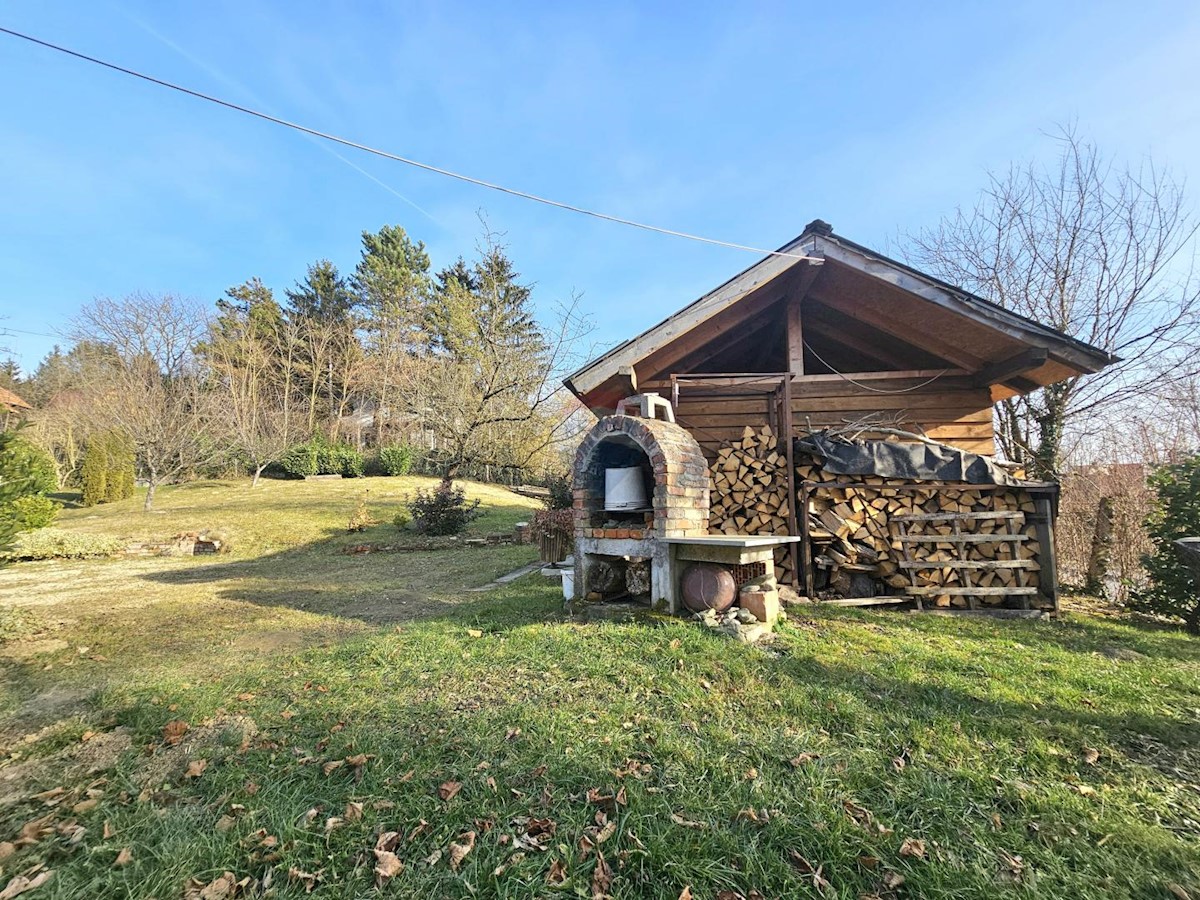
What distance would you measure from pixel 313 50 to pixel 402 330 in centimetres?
2315

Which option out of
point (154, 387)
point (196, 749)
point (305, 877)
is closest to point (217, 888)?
point (305, 877)

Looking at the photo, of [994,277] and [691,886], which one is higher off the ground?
[994,277]

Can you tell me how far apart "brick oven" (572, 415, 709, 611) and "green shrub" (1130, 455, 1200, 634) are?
5448 millimetres

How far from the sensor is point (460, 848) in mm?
1897

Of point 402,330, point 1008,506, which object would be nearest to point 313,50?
point 1008,506

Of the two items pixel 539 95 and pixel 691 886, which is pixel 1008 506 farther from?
pixel 539 95

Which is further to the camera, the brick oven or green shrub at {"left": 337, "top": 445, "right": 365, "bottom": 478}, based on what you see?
green shrub at {"left": 337, "top": 445, "right": 365, "bottom": 478}

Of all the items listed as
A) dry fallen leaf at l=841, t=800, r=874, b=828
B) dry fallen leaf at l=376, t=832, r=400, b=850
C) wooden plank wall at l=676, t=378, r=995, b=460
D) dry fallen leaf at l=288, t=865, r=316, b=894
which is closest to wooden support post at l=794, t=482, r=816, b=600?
wooden plank wall at l=676, t=378, r=995, b=460

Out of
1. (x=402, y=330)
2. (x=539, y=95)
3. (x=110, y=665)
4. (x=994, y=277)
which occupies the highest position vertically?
(x=402, y=330)

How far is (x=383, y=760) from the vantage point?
2.50 m

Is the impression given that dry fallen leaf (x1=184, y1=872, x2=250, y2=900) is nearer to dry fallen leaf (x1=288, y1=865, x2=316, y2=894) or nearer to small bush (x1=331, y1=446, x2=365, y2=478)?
dry fallen leaf (x1=288, y1=865, x2=316, y2=894)

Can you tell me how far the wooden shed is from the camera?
18.8ft

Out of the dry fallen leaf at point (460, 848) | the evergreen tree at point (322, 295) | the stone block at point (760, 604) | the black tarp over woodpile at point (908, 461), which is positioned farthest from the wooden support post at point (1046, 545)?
the evergreen tree at point (322, 295)

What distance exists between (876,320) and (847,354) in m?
1.15
